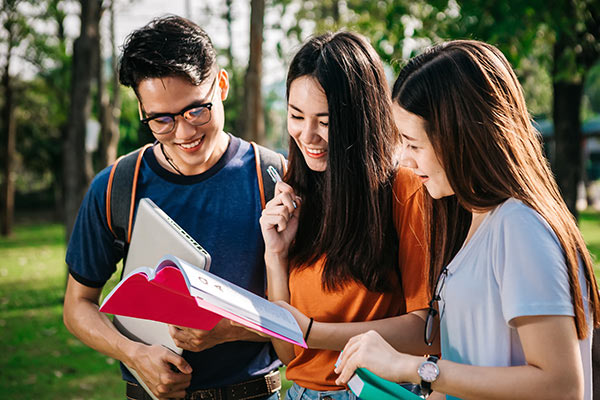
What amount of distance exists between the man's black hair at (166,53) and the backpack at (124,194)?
31 cm

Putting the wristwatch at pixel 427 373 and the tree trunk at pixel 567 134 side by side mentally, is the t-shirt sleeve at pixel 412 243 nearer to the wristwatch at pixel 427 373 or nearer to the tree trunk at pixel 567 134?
the wristwatch at pixel 427 373

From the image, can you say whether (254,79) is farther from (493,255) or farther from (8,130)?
(8,130)

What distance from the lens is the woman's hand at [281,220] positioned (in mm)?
2031

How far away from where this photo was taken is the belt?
7.09 ft

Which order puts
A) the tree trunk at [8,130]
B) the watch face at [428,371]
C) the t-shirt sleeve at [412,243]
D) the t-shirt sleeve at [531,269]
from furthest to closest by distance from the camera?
the tree trunk at [8,130], the t-shirt sleeve at [412,243], the watch face at [428,371], the t-shirt sleeve at [531,269]

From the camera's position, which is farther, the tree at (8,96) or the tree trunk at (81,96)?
the tree at (8,96)

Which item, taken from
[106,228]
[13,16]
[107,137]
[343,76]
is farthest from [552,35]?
[13,16]

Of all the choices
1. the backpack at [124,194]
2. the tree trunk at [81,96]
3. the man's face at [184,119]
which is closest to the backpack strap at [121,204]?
the backpack at [124,194]

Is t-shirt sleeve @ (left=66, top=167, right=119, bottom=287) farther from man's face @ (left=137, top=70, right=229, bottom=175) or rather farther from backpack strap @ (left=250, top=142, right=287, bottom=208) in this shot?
backpack strap @ (left=250, top=142, right=287, bottom=208)

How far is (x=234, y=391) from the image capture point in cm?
217

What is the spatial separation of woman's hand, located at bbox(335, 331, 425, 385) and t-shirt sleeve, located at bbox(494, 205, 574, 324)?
0.26 m

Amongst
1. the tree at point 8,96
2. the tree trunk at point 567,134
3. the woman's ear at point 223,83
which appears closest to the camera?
the woman's ear at point 223,83

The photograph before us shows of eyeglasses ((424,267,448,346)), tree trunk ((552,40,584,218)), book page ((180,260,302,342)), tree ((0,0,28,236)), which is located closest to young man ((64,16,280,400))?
book page ((180,260,302,342))

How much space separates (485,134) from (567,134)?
23.7ft
